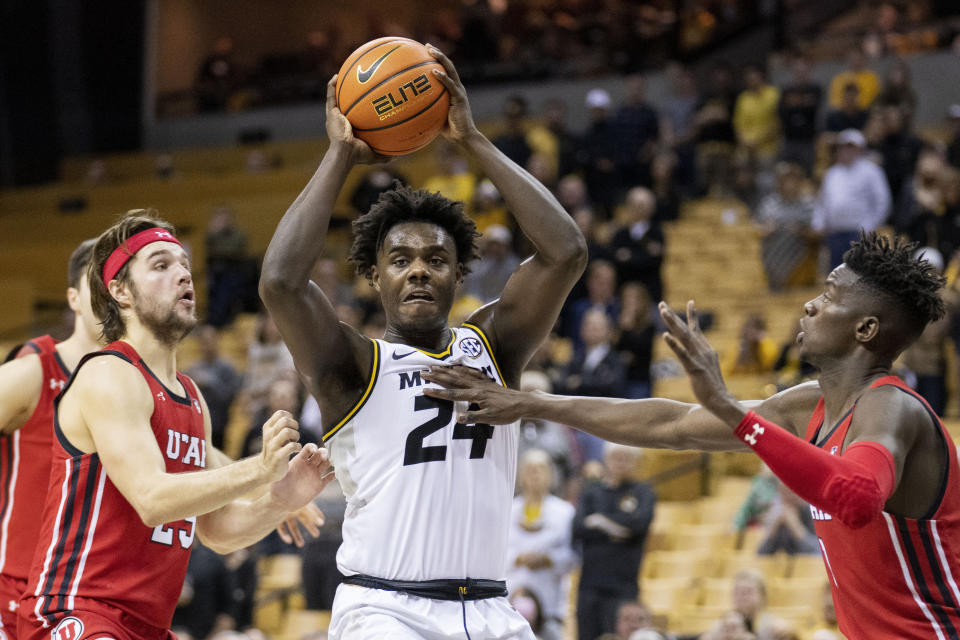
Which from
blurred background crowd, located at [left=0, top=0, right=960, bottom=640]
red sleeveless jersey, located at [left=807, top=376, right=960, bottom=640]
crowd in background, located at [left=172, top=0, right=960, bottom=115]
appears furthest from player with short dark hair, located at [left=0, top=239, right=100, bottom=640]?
crowd in background, located at [left=172, top=0, right=960, bottom=115]

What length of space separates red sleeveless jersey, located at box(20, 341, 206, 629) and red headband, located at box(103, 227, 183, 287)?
0.35m

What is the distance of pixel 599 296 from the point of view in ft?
40.0

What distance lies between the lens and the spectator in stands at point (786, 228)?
13.5 m

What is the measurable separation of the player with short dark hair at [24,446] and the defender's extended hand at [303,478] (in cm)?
121

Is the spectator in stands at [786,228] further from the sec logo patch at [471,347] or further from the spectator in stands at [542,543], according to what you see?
the sec logo patch at [471,347]

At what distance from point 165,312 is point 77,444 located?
61cm

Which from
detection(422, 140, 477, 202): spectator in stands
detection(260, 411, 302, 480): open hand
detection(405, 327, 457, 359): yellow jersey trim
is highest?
detection(422, 140, 477, 202): spectator in stands

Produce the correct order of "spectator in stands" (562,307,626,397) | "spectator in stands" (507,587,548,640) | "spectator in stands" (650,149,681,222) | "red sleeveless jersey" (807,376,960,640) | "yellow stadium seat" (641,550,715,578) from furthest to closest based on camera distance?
"spectator in stands" (650,149,681,222) → "spectator in stands" (562,307,626,397) → "yellow stadium seat" (641,550,715,578) → "spectator in stands" (507,587,548,640) → "red sleeveless jersey" (807,376,960,640)

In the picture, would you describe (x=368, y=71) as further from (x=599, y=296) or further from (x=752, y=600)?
(x=599, y=296)

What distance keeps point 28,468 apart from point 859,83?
39.8 feet

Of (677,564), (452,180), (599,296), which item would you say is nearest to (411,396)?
(677,564)

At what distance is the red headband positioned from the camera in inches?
196

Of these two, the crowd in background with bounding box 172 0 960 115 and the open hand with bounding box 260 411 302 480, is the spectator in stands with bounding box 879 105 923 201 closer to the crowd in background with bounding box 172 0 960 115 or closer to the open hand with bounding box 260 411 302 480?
the crowd in background with bounding box 172 0 960 115

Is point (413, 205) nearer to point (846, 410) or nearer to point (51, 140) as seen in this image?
point (846, 410)
